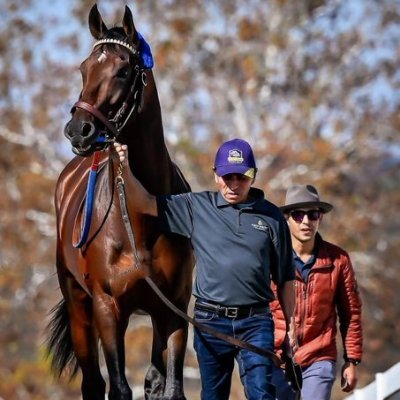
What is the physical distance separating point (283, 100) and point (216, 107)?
1.69 m

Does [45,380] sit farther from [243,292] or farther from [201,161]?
[243,292]

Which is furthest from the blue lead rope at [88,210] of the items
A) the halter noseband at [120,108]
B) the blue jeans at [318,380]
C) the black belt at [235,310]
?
the blue jeans at [318,380]

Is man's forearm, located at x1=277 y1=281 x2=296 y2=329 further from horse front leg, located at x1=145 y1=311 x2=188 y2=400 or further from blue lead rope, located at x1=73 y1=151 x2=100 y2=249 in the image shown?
blue lead rope, located at x1=73 y1=151 x2=100 y2=249

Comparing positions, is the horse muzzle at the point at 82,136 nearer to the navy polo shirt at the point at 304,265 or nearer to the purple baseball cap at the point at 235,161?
the purple baseball cap at the point at 235,161

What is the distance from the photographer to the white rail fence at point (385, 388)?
21.7 ft

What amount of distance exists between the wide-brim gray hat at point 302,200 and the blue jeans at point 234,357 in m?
1.02

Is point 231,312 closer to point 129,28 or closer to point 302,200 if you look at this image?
point 302,200

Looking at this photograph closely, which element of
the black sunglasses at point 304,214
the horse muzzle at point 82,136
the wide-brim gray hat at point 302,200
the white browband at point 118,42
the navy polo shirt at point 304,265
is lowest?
the navy polo shirt at point 304,265

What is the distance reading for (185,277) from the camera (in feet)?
20.7

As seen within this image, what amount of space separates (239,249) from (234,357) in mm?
563

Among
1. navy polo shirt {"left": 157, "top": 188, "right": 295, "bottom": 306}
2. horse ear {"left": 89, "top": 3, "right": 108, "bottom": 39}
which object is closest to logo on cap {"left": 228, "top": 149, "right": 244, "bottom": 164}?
navy polo shirt {"left": 157, "top": 188, "right": 295, "bottom": 306}

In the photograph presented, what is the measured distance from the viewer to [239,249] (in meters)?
5.51

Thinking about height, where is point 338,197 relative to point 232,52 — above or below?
below

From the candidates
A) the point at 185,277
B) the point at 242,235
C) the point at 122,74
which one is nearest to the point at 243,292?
the point at 242,235
